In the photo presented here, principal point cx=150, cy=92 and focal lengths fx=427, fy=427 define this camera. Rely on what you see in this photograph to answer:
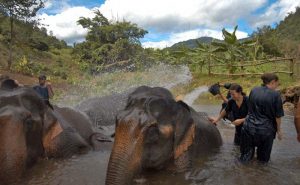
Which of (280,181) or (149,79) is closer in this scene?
(280,181)

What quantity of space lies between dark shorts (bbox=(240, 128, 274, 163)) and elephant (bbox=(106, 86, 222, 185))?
100 cm

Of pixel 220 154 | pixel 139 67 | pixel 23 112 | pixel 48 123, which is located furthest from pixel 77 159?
pixel 139 67

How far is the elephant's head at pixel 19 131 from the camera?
5441 millimetres

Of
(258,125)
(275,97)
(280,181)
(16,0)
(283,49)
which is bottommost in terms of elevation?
(280,181)

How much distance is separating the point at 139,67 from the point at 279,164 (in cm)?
2919

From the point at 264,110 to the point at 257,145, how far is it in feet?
2.06

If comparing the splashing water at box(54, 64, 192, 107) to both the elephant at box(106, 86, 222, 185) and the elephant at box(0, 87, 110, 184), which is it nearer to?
the elephant at box(0, 87, 110, 184)

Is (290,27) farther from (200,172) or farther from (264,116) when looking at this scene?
(200,172)

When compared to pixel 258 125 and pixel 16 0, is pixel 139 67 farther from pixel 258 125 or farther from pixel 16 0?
pixel 258 125

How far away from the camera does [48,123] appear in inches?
265

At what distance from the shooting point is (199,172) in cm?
657

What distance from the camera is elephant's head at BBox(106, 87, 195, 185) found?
5211mm

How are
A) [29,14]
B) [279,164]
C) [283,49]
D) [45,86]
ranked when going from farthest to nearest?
1. [283,49]
2. [29,14]
3. [45,86]
4. [279,164]

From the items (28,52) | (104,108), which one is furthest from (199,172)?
(28,52)
